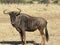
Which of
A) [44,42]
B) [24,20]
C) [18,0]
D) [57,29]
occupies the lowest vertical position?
[18,0]

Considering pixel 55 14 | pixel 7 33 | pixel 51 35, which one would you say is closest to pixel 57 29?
pixel 51 35

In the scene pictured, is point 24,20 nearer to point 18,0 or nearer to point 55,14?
point 55,14

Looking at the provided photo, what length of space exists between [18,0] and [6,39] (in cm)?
2884

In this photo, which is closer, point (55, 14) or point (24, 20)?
point (24, 20)

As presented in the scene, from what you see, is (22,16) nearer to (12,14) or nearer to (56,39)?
(12,14)

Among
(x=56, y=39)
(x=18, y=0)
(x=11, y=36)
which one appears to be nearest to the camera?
(x=56, y=39)

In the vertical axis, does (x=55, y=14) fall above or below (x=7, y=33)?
below

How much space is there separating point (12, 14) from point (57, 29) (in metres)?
6.58

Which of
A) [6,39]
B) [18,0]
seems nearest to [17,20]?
[6,39]

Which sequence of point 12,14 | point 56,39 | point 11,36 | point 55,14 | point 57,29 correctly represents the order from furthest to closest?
point 55,14, point 57,29, point 11,36, point 56,39, point 12,14

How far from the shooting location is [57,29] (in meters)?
18.6

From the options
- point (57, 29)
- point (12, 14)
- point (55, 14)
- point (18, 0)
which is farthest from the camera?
point (18, 0)

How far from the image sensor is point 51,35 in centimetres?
1644

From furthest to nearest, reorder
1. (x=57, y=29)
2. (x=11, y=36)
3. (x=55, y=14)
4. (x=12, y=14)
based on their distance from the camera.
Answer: (x=55, y=14) → (x=57, y=29) → (x=11, y=36) → (x=12, y=14)
